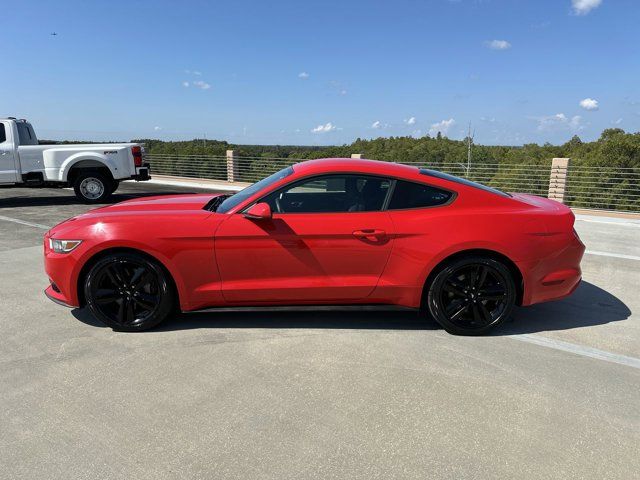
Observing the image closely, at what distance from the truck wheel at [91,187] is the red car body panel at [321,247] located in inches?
340

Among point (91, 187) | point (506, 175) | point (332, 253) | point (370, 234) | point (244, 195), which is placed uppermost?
point (244, 195)

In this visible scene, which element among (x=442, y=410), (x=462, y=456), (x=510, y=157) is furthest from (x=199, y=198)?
(x=510, y=157)

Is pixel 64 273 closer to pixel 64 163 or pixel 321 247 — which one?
pixel 321 247

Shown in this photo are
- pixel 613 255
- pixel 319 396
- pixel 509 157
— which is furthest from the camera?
pixel 509 157

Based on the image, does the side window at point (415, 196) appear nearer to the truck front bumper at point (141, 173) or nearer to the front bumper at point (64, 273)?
the front bumper at point (64, 273)

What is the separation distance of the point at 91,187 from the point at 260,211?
9.76m

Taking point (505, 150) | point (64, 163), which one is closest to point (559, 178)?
point (64, 163)

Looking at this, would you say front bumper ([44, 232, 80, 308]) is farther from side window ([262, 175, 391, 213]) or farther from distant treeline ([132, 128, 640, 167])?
distant treeline ([132, 128, 640, 167])

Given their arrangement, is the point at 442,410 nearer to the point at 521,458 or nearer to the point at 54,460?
the point at 521,458

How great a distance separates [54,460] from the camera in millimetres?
2340

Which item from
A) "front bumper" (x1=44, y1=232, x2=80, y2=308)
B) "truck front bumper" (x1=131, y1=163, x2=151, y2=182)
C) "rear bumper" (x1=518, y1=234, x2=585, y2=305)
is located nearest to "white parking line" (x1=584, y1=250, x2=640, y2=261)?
"rear bumper" (x1=518, y1=234, x2=585, y2=305)

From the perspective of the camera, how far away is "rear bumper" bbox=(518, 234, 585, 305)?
378 cm

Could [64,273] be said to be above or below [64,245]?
below

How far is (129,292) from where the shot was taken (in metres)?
3.82
